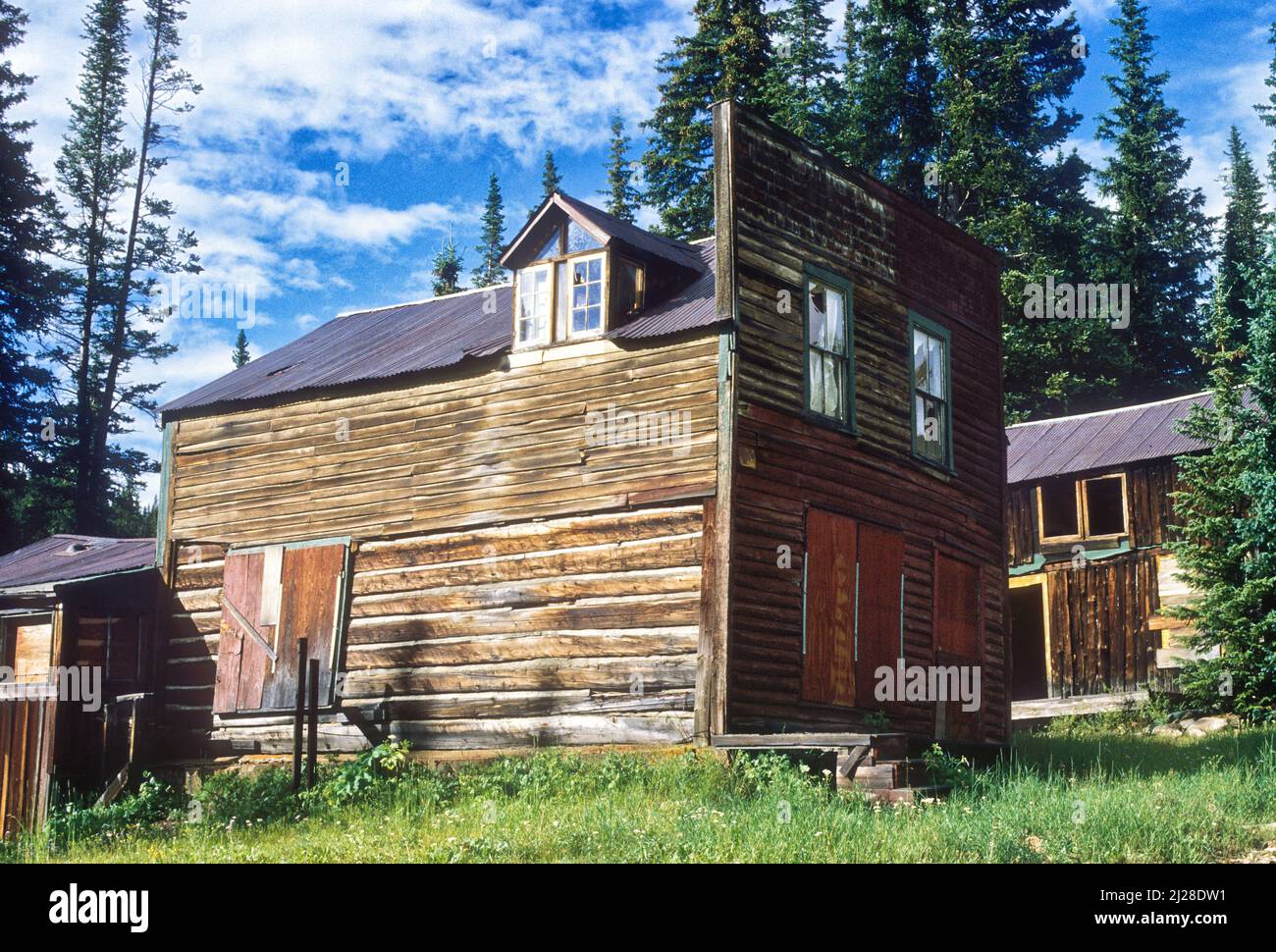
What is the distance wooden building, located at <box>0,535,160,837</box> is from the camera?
19875 millimetres

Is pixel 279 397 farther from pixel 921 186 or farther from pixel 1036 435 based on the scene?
pixel 921 186

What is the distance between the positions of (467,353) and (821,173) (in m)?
5.71

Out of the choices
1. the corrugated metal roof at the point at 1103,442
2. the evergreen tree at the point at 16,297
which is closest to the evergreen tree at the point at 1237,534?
the corrugated metal roof at the point at 1103,442

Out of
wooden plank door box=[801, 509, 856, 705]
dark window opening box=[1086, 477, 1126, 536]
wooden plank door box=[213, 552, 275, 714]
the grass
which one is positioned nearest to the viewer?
the grass

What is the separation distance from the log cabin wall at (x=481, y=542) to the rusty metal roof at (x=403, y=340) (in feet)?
1.01

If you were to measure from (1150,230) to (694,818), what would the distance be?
126ft

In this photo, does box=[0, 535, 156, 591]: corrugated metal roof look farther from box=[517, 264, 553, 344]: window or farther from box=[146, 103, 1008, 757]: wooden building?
box=[517, 264, 553, 344]: window

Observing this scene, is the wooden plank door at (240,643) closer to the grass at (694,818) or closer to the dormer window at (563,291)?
the grass at (694,818)

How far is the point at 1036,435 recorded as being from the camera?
33344mm

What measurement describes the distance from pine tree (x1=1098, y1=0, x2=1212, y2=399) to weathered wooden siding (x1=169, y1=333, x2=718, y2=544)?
100 feet

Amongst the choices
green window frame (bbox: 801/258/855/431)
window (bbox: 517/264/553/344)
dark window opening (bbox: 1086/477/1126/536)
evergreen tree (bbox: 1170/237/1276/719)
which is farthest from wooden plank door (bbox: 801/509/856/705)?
dark window opening (bbox: 1086/477/1126/536)

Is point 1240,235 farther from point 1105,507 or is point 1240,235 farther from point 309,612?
point 309,612
